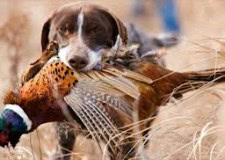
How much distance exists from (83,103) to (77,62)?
0.89 ft

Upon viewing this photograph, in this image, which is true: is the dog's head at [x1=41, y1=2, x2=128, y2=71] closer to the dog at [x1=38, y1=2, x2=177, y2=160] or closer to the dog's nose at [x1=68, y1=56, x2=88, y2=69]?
the dog at [x1=38, y1=2, x2=177, y2=160]

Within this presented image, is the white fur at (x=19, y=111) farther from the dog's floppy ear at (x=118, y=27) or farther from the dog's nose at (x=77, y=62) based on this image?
the dog's floppy ear at (x=118, y=27)

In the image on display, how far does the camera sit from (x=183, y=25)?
11.4 meters

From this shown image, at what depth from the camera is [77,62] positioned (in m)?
4.85

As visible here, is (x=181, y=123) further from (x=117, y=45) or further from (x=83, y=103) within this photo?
(x=117, y=45)

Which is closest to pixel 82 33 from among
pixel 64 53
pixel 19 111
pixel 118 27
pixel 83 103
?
pixel 118 27

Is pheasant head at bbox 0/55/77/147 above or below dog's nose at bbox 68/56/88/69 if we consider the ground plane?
below

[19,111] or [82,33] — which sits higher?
[82,33]

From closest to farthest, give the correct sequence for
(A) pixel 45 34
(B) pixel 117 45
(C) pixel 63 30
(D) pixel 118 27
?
1. (B) pixel 117 45
2. (C) pixel 63 30
3. (D) pixel 118 27
4. (A) pixel 45 34

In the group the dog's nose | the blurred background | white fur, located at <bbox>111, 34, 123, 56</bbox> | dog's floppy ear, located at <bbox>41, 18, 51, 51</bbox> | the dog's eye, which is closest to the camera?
the blurred background

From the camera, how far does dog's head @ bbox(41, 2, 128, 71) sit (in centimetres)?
515

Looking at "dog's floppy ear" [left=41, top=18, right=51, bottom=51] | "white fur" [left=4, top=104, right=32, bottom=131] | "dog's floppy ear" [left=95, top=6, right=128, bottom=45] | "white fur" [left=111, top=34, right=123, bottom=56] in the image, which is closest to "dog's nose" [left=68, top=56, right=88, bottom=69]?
"white fur" [left=111, top=34, right=123, bottom=56]

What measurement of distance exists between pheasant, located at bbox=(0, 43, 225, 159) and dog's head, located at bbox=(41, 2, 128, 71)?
0.27m

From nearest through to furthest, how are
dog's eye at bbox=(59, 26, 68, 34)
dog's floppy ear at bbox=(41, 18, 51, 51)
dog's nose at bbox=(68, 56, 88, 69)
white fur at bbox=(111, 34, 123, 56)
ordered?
dog's nose at bbox=(68, 56, 88, 69)
white fur at bbox=(111, 34, 123, 56)
dog's eye at bbox=(59, 26, 68, 34)
dog's floppy ear at bbox=(41, 18, 51, 51)
